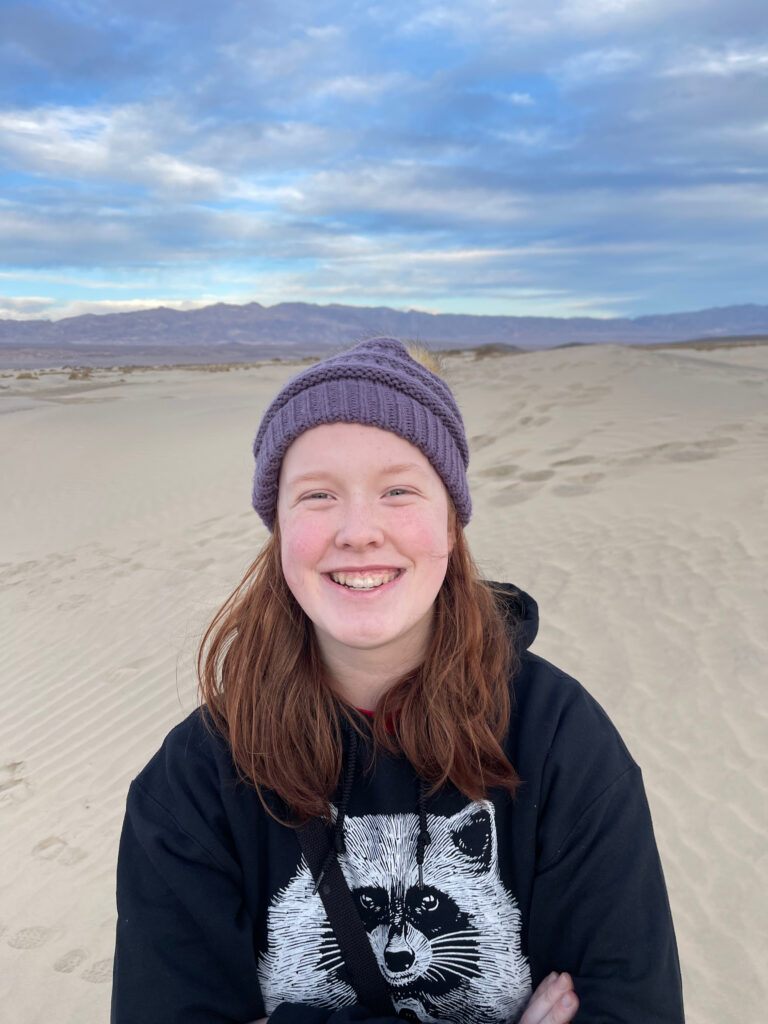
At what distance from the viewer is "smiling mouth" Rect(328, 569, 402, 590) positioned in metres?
1.55

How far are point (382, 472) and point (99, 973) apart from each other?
8.81 ft

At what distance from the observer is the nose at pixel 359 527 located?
4.94ft

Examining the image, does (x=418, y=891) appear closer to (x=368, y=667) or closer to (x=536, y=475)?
(x=368, y=667)

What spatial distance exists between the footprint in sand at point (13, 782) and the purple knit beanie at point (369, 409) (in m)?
3.42

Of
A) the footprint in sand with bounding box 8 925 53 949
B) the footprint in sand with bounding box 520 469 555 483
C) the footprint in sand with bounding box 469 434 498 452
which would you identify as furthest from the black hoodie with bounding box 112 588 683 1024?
the footprint in sand with bounding box 469 434 498 452

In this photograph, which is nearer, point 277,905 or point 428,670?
point 277,905

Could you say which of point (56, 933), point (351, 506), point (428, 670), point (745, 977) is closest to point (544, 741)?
point (428, 670)

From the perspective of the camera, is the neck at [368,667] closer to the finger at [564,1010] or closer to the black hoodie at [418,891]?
the black hoodie at [418,891]

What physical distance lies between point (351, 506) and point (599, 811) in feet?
2.47

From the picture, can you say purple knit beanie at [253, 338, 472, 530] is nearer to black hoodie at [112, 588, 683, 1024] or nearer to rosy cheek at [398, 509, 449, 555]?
rosy cheek at [398, 509, 449, 555]

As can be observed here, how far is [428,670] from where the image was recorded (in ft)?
5.54

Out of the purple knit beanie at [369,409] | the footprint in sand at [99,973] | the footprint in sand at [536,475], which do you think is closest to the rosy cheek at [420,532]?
the purple knit beanie at [369,409]

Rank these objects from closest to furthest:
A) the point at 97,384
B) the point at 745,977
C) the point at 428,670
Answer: the point at 428,670 < the point at 745,977 < the point at 97,384

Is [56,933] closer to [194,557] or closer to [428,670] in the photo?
[428,670]
